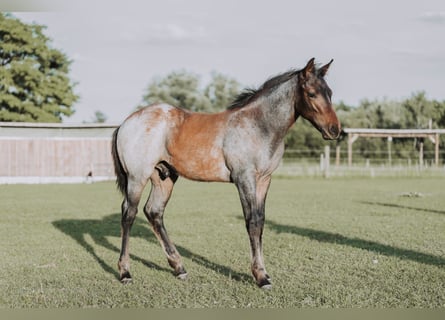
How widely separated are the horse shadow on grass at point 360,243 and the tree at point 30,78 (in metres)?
26.6

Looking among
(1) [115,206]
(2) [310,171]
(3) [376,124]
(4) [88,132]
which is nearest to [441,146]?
(3) [376,124]

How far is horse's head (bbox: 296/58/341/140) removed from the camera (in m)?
5.27

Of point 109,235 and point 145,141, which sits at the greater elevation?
point 145,141

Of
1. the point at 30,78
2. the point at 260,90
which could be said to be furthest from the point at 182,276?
the point at 30,78

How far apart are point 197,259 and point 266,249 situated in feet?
4.12

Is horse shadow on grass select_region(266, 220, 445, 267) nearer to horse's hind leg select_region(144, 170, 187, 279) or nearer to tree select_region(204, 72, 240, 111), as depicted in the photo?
horse's hind leg select_region(144, 170, 187, 279)

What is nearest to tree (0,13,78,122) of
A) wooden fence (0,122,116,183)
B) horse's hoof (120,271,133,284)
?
wooden fence (0,122,116,183)

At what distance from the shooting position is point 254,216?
18.0 feet

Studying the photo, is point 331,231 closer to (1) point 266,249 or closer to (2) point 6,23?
(1) point 266,249

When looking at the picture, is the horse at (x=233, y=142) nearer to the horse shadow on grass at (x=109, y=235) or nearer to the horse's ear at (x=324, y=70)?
the horse's ear at (x=324, y=70)

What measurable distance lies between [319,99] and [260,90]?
84 cm

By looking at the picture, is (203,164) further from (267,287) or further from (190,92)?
(190,92)

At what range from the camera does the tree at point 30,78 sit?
107ft

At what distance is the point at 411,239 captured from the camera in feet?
27.6
